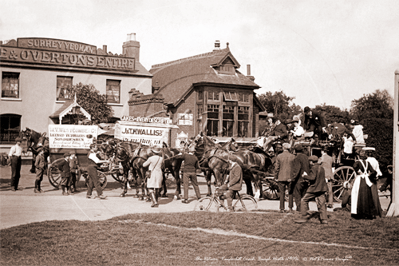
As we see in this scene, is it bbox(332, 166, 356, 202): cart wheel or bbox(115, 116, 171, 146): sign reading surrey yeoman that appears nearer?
bbox(115, 116, 171, 146): sign reading surrey yeoman

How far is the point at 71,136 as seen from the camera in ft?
54.4

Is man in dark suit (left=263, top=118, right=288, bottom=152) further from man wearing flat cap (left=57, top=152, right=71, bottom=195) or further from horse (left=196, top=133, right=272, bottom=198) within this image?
man wearing flat cap (left=57, top=152, right=71, bottom=195)

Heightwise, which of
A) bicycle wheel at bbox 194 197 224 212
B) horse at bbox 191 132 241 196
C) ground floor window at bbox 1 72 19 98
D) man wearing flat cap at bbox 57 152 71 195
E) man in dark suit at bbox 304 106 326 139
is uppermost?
ground floor window at bbox 1 72 19 98

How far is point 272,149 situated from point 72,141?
7.02 m

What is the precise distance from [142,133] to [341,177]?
7070mm

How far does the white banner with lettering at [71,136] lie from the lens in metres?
16.3

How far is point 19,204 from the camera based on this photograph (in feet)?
43.2

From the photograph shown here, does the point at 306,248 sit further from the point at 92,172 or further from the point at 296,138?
the point at 92,172

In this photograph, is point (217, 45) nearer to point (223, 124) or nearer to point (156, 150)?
point (156, 150)

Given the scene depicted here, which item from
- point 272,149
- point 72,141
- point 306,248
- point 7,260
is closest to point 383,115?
point 272,149

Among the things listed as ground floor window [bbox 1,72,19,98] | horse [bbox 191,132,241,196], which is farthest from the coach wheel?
ground floor window [bbox 1,72,19,98]

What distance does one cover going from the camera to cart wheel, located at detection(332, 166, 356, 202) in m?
15.8

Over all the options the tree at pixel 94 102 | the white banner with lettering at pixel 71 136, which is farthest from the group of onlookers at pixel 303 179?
the tree at pixel 94 102

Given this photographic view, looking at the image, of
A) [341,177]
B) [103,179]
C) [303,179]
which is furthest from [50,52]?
[341,177]
